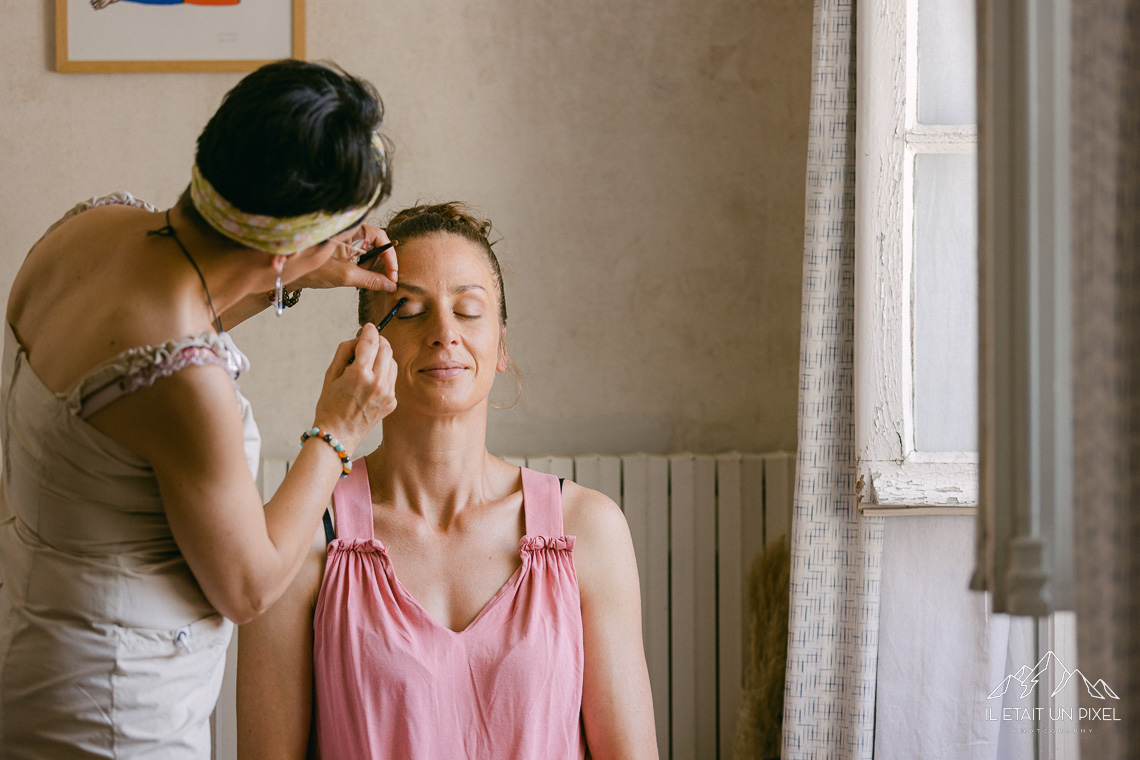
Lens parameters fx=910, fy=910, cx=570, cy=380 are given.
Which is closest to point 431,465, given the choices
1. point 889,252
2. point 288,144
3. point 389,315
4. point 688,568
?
point 389,315

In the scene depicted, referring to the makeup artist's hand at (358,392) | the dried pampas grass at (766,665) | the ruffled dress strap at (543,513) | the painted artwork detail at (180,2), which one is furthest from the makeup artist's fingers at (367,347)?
the painted artwork detail at (180,2)

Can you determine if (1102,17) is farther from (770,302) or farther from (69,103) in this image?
(69,103)

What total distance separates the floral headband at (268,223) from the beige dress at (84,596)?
0.11 m

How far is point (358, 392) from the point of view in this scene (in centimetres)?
112

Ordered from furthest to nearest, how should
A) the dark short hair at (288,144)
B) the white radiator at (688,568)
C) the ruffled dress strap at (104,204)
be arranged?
the white radiator at (688,568) < the ruffled dress strap at (104,204) < the dark short hair at (288,144)

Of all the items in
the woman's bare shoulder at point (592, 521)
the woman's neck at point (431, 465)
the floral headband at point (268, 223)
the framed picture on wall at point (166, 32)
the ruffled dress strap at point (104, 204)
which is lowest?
the woman's bare shoulder at point (592, 521)

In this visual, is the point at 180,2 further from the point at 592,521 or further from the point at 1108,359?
the point at 1108,359

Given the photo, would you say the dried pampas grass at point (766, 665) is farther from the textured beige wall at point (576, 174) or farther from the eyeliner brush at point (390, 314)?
the eyeliner brush at point (390, 314)

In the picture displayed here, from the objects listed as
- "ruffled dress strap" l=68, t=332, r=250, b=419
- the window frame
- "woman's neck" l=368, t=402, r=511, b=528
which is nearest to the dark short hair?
"ruffled dress strap" l=68, t=332, r=250, b=419

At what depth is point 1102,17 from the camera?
550mm

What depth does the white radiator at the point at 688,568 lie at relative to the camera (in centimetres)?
217

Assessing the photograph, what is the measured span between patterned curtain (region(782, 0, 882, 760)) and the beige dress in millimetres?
1065

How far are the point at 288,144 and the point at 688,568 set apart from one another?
1591mm

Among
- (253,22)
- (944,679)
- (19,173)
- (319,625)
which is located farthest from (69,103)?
(944,679)
